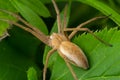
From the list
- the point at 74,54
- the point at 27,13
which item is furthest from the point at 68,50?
the point at 27,13

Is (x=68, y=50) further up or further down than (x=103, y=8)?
further down

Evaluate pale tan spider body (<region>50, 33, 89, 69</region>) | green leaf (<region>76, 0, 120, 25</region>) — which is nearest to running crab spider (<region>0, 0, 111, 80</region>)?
pale tan spider body (<region>50, 33, 89, 69</region>)

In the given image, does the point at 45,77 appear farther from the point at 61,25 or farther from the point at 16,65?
the point at 61,25

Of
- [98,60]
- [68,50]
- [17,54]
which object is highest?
[17,54]

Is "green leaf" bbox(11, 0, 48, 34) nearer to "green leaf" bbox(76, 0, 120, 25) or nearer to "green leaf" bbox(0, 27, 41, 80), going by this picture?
"green leaf" bbox(0, 27, 41, 80)

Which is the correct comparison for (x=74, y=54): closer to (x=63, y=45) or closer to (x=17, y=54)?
(x=63, y=45)
